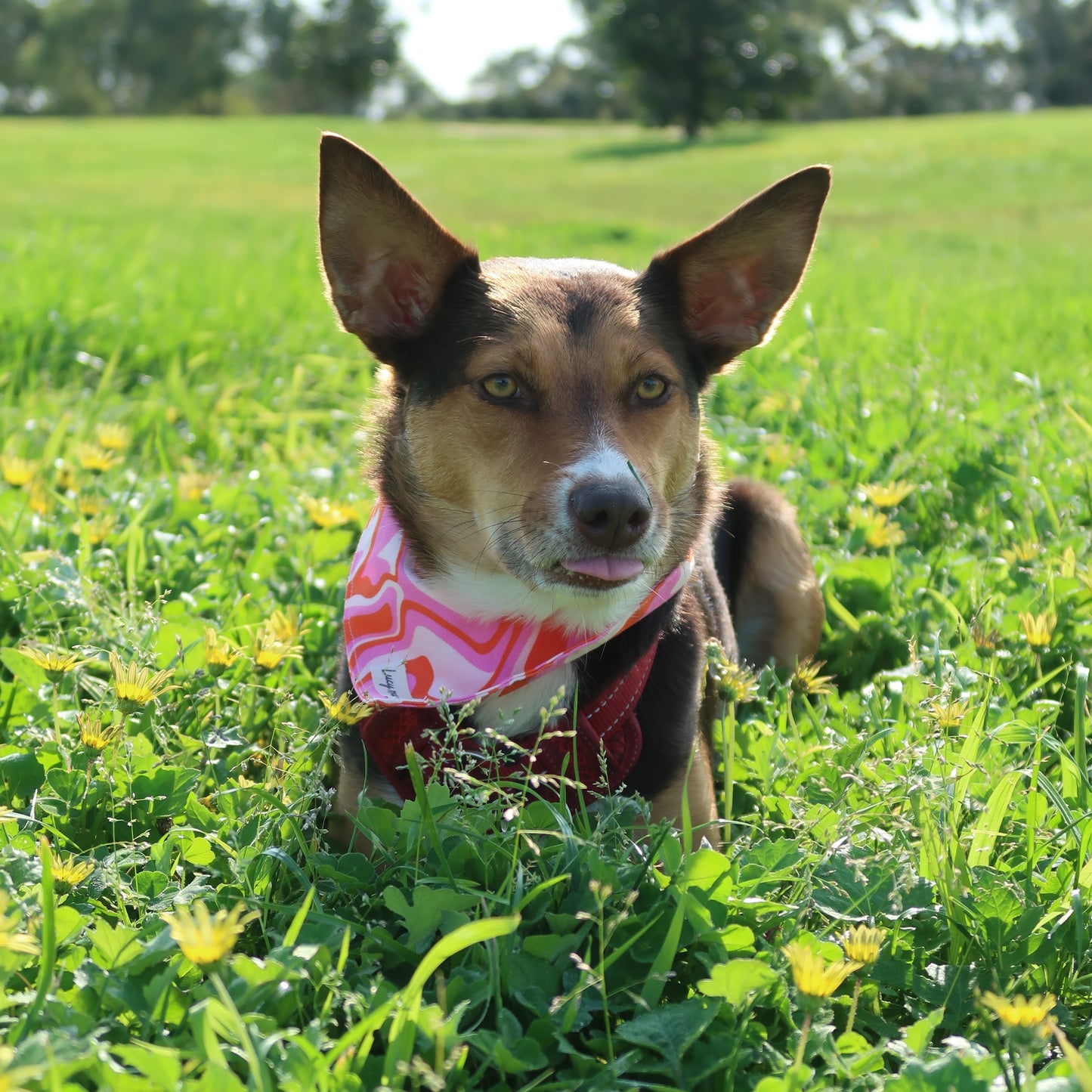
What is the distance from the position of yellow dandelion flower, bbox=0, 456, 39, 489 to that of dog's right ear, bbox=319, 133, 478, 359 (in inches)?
65.2

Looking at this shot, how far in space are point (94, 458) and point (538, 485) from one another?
213 centimetres

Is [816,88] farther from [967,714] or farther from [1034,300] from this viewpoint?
[967,714]

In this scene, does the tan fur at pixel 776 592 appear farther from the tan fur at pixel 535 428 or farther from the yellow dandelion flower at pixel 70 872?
the yellow dandelion flower at pixel 70 872

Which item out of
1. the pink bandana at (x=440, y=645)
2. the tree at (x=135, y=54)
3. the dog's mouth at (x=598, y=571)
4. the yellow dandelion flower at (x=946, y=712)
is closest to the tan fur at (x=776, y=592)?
the pink bandana at (x=440, y=645)

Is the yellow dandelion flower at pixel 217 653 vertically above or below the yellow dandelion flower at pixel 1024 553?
below

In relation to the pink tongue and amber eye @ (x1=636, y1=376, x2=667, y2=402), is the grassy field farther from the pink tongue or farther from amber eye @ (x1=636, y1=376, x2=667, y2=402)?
amber eye @ (x1=636, y1=376, x2=667, y2=402)

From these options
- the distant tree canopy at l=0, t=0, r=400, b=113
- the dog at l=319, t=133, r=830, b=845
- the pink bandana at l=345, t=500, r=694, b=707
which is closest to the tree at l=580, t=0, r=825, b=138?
the distant tree canopy at l=0, t=0, r=400, b=113

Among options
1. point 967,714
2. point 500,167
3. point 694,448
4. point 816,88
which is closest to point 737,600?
point 694,448

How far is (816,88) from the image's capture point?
2062 inches

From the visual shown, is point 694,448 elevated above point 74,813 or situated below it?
above

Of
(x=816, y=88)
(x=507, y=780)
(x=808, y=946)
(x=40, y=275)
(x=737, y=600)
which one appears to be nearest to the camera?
(x=808, y=946)

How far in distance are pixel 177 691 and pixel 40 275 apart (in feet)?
17.3

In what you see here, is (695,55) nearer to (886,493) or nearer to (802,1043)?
(886,493)

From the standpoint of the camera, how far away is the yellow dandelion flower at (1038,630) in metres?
2.93
